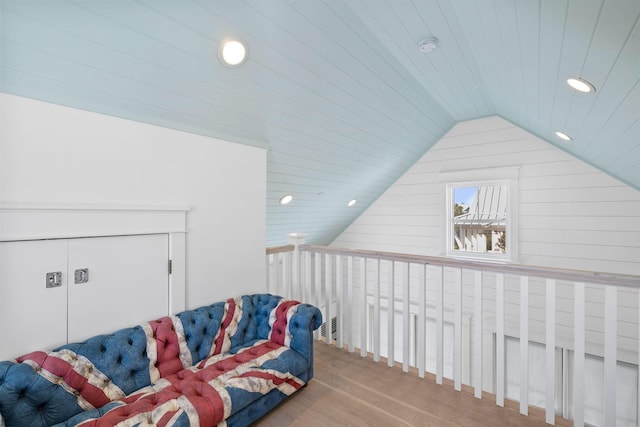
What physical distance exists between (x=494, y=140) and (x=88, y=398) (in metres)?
4.58

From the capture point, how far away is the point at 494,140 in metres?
4.00

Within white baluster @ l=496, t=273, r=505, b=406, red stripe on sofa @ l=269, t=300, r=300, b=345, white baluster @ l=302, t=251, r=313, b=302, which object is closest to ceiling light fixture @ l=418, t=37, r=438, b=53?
white baluster @ l=496, t=273, r=505, b=406

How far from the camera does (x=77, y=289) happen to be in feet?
→ 5.77

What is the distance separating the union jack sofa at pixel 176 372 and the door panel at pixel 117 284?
0.44 ft

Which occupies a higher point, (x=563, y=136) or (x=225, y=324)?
(x=563, y=136)

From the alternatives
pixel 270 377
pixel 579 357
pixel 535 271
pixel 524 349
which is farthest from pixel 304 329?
pixel 579 357

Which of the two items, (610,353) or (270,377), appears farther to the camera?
(270,377)

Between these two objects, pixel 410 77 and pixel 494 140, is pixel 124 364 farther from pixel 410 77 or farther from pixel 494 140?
pixel 494 140

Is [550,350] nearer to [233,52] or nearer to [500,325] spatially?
[500,325]

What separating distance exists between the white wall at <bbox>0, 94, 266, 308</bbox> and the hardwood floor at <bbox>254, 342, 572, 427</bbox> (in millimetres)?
1011

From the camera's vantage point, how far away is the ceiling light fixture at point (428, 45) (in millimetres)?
2189

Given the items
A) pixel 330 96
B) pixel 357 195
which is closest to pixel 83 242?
pixel 330 96

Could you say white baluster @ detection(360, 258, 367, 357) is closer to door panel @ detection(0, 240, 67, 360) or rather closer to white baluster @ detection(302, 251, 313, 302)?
white baluster @ detection(302, 251, 313, 302)

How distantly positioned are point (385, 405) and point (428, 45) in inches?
99.3
